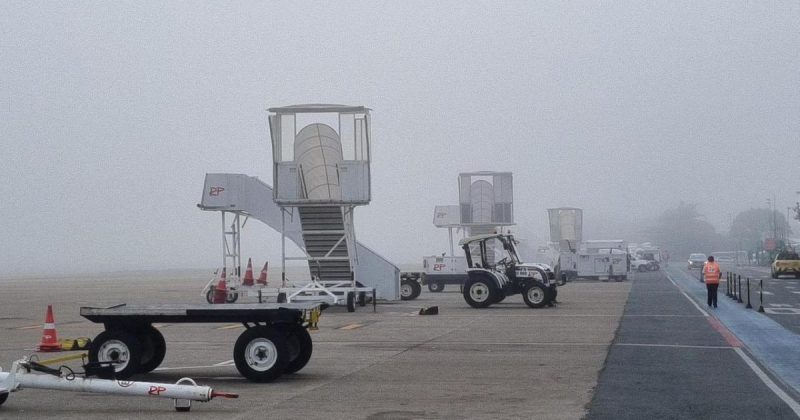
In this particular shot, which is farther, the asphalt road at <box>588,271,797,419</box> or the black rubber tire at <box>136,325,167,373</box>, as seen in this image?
the black rubber tire at <box>136,325,167,373</box>

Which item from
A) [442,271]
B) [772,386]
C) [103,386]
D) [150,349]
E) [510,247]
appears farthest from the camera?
[442,271]

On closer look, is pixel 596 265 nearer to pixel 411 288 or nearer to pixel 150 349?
pixel 411 288

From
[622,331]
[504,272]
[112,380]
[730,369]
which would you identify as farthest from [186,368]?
[504,272]

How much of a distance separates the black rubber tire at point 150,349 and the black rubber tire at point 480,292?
1925cm

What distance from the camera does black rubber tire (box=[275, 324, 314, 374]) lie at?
50.9 feet

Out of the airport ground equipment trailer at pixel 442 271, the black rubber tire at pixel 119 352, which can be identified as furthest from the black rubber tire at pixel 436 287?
the black rubber tire at pixel 119 352

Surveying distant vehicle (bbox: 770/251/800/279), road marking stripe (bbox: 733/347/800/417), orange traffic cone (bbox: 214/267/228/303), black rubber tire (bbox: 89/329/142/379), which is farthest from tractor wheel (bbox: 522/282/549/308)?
distant vehicle (bbox: 770/251/800/279)

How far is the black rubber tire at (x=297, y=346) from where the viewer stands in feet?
50.9

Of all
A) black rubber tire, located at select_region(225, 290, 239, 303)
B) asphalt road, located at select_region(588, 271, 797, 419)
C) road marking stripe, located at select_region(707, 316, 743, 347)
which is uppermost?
black rubber tire, located at select_region(225, 290, 239, 303)

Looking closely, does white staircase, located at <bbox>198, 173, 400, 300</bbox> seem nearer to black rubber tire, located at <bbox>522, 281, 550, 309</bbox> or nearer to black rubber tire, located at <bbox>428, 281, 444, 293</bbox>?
black rubber tire, located at <bbox>522, 281, 550, 309</bbox>

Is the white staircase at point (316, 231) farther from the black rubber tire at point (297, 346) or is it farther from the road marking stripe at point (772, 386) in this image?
the black rubber tire at point (297, 346)

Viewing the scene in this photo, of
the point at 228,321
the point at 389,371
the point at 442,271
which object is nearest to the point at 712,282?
the point at 442,271

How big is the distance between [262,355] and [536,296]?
20442mm

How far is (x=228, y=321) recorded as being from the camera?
49.2 ft
